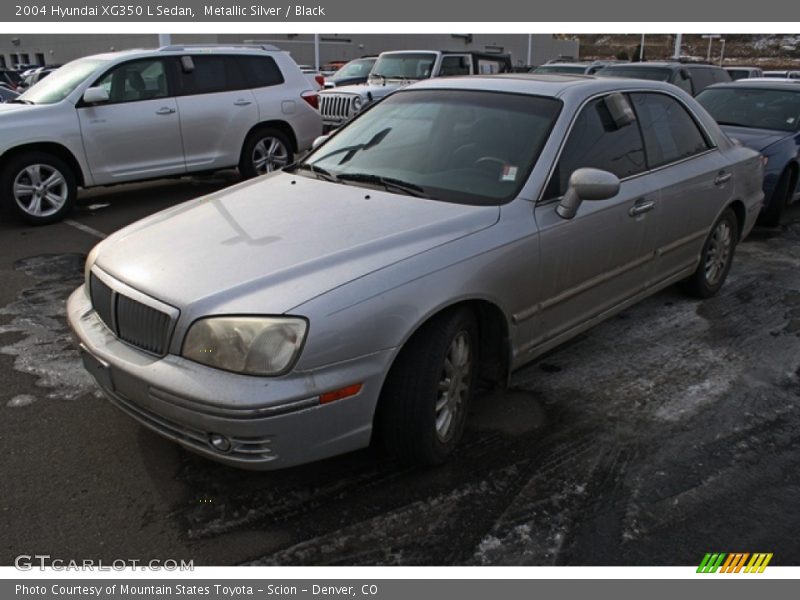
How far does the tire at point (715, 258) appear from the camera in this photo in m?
5.07

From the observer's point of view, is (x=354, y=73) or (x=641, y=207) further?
(x=354, y=73)

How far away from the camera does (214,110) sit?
841 centimetres

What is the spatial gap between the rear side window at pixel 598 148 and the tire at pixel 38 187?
5902 millimetres

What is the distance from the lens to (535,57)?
2488 inches

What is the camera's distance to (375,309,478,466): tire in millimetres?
2768

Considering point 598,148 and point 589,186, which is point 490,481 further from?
point 598,148

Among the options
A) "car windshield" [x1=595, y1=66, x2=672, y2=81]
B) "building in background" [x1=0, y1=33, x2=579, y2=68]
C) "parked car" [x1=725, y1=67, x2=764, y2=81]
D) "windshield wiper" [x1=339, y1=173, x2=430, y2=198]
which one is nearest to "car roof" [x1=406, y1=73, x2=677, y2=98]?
"windshield wiper" [x1=339, y1=173, x2=430, y2=198]

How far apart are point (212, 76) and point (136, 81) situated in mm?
981

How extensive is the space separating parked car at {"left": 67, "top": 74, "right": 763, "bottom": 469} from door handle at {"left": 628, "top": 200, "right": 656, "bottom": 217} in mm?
14

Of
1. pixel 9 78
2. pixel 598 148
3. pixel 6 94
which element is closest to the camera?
pixel 598 148

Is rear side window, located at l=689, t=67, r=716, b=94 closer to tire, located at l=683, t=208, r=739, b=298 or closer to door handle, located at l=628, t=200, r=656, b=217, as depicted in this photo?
tire, located at l=683, t=208, r=739, b=298

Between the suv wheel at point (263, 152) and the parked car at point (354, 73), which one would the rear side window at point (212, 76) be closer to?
the suv wheel at point (263, 152)

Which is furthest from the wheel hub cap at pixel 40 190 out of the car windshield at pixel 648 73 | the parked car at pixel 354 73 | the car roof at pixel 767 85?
the parked car at pixel 354 73

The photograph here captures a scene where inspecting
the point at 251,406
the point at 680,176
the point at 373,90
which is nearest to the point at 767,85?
the point at 680,176
